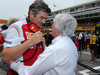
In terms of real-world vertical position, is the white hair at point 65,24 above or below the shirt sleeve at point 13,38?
above

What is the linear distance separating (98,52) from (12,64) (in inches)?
310

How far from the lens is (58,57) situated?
1.00m

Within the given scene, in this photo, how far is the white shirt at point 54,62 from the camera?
99 centimetres

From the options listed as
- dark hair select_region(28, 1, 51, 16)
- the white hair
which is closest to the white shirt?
the white hair

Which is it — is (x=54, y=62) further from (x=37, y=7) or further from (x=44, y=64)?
(x=37, y=7)

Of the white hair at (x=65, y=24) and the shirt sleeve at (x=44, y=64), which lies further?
the white hair at (x=65, y=24)

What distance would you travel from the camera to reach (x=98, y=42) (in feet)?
25.9

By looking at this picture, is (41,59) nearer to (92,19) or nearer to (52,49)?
(52,49)

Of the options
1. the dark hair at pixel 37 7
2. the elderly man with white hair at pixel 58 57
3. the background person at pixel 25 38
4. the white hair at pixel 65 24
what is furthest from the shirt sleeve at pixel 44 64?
the dark hair at pixel 37 7

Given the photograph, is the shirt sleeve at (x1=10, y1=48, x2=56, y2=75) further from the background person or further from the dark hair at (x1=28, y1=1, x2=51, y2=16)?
the dark hair at (x1=28, y1=1, x2=51, y2=16)

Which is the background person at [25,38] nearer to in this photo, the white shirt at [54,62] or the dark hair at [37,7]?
the dark hair at [37,7]

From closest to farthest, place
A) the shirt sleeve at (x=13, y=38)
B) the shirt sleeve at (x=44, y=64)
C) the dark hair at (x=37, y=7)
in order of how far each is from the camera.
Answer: the shirt sleeve at (x=44, y=64), the shirt sleeve at (x=13, y=38), the dark hair at (x=37, y=7)

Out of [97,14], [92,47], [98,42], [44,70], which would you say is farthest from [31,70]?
[97,14]

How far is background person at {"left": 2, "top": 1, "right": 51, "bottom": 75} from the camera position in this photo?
3.44 feet
